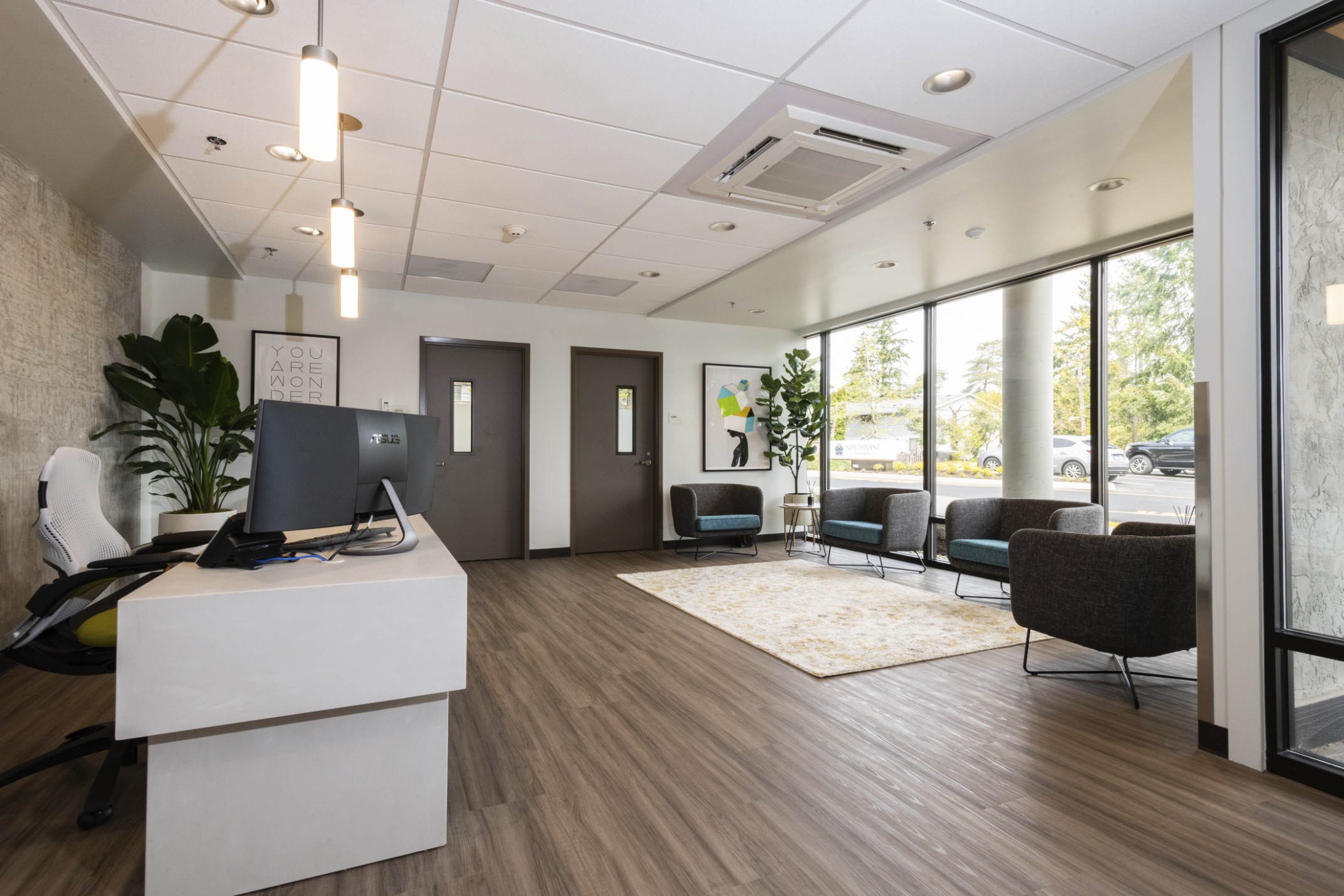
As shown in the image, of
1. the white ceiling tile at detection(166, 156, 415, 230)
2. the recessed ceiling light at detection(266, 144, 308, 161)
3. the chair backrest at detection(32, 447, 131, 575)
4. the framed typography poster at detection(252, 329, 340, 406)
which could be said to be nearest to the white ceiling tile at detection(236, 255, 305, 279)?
the framed typography poster at detection(252, 329, 340, 406)

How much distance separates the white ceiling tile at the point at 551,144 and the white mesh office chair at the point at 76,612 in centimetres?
201

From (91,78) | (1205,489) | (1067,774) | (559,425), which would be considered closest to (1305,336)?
(1205,489)

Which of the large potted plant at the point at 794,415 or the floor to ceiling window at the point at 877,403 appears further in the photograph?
the large potted plant at the point at 794,415

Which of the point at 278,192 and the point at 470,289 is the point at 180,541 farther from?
the point at 470,289

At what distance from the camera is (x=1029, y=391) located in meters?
5.23

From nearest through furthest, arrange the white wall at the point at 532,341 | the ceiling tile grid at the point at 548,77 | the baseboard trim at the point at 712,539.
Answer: the ceiling tile grid at the point at 548,77
the white wall at the point at 532,341
the baseboard trim at the point at 712,539

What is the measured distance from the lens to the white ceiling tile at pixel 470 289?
19.1 feet

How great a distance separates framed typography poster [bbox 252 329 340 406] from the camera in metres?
5.61

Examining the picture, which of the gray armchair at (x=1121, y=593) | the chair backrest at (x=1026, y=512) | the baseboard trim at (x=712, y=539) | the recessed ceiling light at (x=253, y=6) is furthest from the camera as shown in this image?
the baseboard trim at (x=712, y=539)

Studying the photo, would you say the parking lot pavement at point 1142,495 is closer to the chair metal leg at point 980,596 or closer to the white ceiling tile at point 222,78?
the chair metal leg at point 980,596

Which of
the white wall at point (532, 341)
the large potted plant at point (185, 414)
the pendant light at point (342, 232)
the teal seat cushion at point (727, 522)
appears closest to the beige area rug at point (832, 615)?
the teal seat cushion at point (727, 522)

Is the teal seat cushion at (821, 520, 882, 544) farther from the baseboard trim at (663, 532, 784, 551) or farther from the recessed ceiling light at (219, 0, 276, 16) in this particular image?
the recessed ceiling light at (219, 0, 276, 16)

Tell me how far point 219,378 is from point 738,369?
5.04m

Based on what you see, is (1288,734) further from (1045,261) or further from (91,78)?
(91,78)
